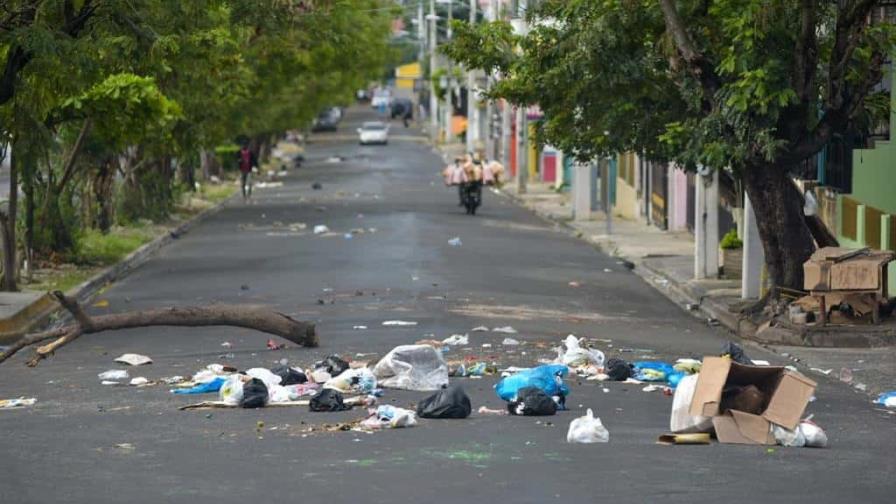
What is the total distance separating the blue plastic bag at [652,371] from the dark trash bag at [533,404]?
Result: 2.58 m

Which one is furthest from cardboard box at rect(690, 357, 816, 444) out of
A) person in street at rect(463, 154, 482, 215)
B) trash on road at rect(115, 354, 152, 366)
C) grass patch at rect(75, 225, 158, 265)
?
person in street at rect(463, 154, 482, 215)

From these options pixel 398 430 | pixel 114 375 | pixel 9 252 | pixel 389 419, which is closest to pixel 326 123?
pixel 9 252

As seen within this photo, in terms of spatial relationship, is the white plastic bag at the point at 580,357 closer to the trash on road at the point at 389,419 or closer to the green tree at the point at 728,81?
the trash on road at the point at 389,419

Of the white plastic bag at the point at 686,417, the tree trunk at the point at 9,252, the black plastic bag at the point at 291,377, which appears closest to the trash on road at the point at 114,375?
the black plastic bag at the point at 291,377

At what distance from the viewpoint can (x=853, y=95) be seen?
2192cm

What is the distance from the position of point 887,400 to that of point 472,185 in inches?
1276

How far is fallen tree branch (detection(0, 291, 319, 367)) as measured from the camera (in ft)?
60.0

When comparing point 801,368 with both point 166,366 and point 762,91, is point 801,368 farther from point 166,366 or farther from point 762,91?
point 166,366

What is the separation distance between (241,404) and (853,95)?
10.3 meters

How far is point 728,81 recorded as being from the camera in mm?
22375

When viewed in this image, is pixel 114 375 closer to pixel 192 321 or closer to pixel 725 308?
pixel 192 321

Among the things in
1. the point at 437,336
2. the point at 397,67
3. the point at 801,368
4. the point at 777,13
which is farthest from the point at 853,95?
the point at 397,67

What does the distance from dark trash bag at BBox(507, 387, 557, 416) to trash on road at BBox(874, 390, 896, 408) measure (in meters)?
3.24

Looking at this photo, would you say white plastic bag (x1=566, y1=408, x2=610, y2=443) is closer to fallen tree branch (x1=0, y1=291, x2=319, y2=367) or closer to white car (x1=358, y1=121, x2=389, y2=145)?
fallen tree branch (x1=0, y1=291, x2=319, y2=367)
